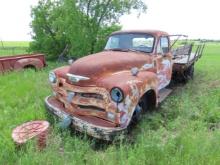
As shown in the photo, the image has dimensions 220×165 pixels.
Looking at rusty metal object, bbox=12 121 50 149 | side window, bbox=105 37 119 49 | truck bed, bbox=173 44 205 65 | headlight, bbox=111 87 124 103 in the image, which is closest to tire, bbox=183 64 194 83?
truck bed, bbox=173 44 205 65

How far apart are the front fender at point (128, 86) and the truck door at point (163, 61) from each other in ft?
5.87

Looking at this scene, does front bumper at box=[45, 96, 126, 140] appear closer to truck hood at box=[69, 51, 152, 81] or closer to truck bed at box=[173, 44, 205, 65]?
truck hood at box=[69, 51, 152, 81]

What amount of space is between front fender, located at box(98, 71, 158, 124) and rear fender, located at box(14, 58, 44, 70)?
8.30m

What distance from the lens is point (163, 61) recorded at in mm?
8438

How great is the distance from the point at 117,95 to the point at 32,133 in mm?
1547

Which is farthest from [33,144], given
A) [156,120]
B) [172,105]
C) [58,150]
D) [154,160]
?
[172,105]

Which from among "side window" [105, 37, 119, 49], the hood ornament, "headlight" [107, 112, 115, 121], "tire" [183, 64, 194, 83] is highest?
"side window" [105, 37, 119, 49]

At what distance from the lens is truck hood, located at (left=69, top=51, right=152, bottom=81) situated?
6.25 metres

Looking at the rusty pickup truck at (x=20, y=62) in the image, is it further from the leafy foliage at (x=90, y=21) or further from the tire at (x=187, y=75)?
the tire at (x=187, y=75)

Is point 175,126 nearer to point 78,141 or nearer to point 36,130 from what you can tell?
point 78,141

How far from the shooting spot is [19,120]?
7.01 meters

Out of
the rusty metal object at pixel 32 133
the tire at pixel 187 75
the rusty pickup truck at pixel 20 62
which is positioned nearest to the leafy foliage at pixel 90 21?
the rusty pickup truck at pixel 20 62

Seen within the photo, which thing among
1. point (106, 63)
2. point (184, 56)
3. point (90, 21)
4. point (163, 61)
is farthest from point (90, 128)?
point (90, 21)

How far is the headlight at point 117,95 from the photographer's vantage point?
5508mm
